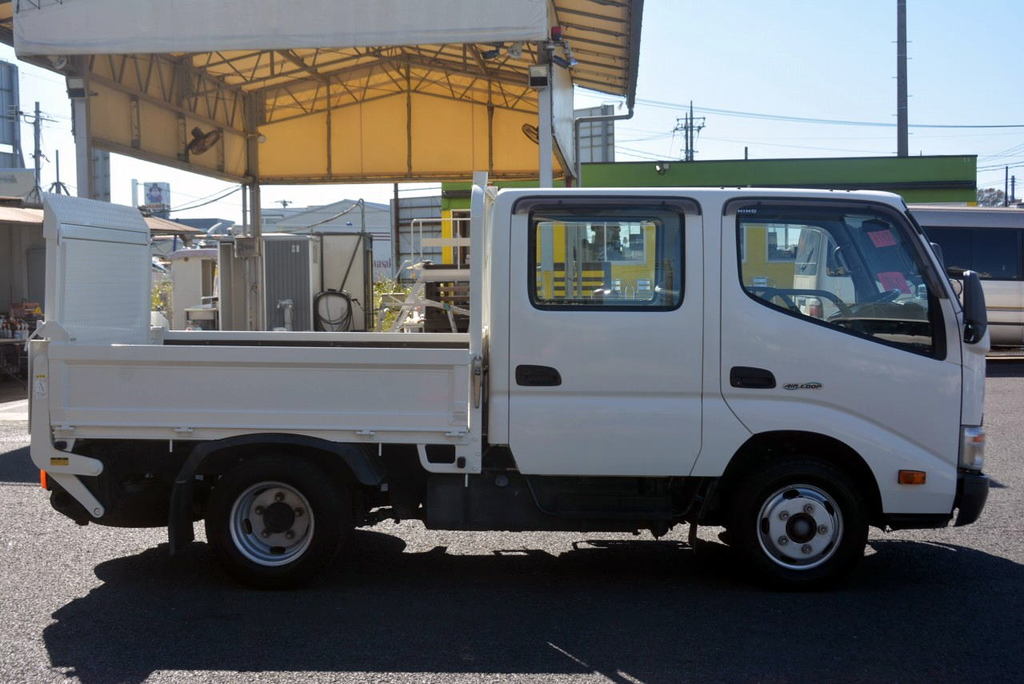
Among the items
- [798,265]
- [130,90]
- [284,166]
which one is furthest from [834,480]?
[284,166]

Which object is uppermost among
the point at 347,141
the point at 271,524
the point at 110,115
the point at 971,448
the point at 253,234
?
the point at 347,141

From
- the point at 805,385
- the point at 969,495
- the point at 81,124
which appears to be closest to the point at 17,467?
the point at 81,124

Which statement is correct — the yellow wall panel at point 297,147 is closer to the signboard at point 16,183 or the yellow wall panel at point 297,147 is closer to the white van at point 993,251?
the signboard at point 16,183

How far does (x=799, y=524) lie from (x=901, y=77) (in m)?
31.2

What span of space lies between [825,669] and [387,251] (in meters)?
54.5

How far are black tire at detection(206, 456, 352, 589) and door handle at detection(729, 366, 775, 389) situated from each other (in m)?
2.28

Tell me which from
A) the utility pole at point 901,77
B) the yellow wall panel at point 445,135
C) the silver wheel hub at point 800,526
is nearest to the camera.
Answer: the silver wheel hub at point 800,526

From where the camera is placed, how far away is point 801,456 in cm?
595

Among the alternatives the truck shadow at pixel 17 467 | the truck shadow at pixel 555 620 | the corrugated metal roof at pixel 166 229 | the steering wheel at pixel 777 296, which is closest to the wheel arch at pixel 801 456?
the truck shadow at pixel 555 620

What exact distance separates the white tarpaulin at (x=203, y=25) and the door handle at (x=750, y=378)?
771 cm

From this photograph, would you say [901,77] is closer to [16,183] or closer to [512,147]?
[512,147]

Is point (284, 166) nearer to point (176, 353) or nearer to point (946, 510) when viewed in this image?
point (176, 353)

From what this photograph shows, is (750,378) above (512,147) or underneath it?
underneath

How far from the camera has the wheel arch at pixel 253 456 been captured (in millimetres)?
5844
